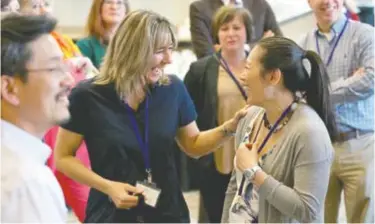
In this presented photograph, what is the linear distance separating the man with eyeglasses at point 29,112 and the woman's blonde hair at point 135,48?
1.89 feet

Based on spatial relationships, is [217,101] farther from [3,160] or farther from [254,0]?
[3,160]

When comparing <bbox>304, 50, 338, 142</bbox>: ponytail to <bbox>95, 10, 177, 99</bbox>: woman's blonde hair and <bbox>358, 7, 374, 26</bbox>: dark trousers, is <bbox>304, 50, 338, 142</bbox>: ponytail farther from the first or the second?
<bbox>358, 7, 374, 26</bbox>: dark trousers

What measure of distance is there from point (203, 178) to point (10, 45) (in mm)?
1997

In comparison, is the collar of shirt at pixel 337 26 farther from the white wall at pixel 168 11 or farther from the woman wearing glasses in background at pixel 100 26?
the white wall at pixel 168 11

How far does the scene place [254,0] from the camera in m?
3.74

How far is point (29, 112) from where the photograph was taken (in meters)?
1.42

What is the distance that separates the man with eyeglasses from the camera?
4.12 feet

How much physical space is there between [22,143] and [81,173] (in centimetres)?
83

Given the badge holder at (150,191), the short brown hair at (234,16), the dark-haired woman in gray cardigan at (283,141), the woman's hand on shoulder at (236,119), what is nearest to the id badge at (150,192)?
the badge holder at (150,191)

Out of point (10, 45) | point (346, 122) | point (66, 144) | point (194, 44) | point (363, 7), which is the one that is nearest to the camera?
point (10, 45)

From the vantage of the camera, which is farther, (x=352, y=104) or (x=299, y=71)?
(x=352, y=104)

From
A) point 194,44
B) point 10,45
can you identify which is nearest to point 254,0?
point 194,44

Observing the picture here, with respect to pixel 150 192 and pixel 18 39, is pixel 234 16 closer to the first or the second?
pixel 150 192

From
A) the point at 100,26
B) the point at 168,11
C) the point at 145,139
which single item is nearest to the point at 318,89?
the point at 145,139
